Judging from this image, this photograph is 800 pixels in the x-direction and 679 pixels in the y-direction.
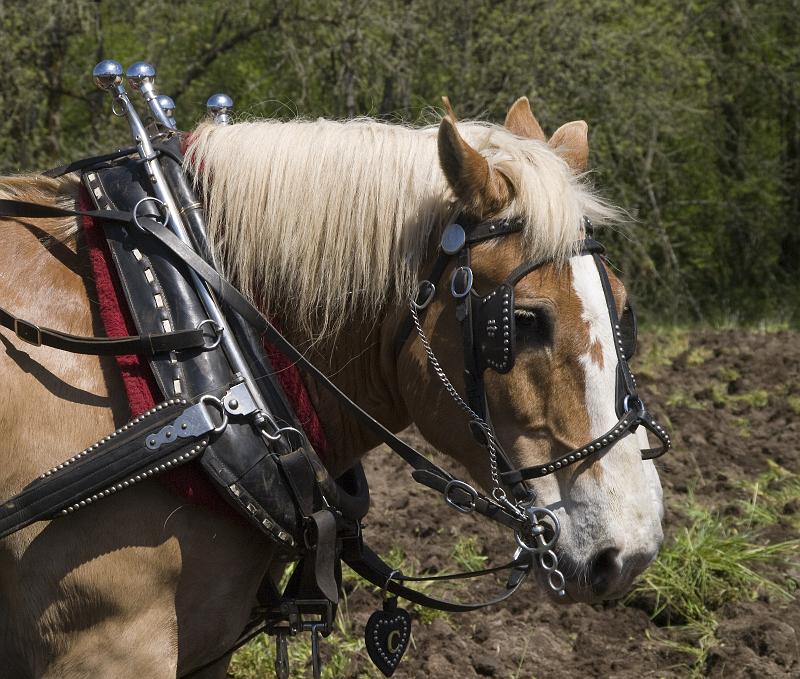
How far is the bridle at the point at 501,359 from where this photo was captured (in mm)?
1874

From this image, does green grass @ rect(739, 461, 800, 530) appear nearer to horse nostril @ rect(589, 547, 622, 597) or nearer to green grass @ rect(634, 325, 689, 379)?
green grass @ rect(634, 325, 689, 379)

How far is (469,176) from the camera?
6.26 feet

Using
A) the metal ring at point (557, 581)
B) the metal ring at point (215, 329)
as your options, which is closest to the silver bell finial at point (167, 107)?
the metal ring at point (215, 329)

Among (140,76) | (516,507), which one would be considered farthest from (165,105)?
(516,507)

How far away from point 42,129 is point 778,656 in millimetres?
7551

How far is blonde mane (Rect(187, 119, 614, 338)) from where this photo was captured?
2.01 m

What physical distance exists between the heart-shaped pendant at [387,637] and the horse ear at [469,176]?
1035 millimetres

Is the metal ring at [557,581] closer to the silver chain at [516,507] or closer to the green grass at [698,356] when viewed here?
the silver chain at [516,507]

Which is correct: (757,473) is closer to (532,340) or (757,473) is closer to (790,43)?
(532,340)

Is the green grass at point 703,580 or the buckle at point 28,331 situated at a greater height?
the buckle at point 28,331

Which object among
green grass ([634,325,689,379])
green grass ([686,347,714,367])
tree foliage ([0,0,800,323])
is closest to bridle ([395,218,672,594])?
green grass ([634,325,689,379])

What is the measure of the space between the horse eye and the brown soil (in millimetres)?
1713

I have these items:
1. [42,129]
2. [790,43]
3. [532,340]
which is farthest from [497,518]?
[790,43]

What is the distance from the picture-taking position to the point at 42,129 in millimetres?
8594
